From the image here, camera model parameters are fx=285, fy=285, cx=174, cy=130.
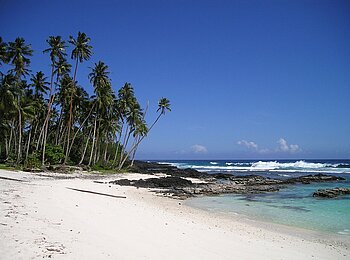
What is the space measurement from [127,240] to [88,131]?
4549cm

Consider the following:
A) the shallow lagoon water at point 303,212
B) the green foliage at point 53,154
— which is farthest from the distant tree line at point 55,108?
the shallow lagoon water at point 303,212

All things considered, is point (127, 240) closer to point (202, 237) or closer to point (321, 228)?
point (202, 237)

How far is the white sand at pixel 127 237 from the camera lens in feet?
19.4

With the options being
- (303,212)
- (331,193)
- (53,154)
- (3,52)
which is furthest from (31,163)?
(331,193)

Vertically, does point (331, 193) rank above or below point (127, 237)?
below

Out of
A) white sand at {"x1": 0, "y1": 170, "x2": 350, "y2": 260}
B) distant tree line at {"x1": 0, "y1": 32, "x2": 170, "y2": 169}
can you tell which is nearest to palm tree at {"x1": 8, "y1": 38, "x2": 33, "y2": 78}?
distant tree line at {"x1": 0, "y1": 32, "x2": 170, "y2": 169}

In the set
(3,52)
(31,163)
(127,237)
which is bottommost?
(127,237)

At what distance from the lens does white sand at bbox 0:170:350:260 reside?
5902 millimetres

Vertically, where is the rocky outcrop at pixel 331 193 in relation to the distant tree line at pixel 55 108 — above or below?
below

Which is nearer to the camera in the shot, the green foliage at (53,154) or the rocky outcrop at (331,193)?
the rocky outcrop at (331,193)

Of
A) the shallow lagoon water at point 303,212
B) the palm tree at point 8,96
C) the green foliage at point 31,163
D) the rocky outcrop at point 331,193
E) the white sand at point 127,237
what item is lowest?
the shallow lagoon water at point 303,212

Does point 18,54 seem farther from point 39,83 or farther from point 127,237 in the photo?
point 127,237

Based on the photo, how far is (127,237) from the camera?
7551mm

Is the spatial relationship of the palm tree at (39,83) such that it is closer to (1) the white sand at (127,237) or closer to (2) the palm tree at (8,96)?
(2) the palm tree at (8,96)
